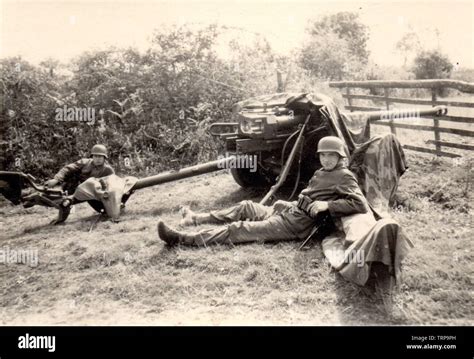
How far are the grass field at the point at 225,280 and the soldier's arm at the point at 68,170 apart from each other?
2.77ft

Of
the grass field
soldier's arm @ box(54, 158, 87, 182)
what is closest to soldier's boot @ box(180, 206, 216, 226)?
the grass field

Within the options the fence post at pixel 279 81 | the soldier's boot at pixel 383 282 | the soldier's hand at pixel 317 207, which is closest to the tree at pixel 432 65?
the fence post at pixel 279 81

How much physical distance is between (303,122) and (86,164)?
3.65 meters

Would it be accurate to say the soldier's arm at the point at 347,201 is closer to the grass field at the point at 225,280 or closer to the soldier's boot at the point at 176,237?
the grass field at the point at 225,280

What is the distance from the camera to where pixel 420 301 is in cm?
434

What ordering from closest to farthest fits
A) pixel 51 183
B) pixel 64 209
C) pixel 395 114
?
pixel 51 183 < pixel 64 209 < pixel 395 114

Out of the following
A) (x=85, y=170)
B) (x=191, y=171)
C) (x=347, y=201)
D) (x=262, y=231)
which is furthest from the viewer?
(x=85, y=170)

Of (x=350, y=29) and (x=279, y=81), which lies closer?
(x=279, y=81)

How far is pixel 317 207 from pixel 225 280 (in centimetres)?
128

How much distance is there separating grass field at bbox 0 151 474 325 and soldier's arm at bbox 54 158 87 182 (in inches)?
33.2

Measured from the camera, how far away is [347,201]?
5.30m

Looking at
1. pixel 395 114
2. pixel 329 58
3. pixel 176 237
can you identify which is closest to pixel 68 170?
pixel 176 237

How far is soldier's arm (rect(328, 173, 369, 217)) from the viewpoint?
529 centimetres

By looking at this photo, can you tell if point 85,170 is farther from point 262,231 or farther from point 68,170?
point 262,231
